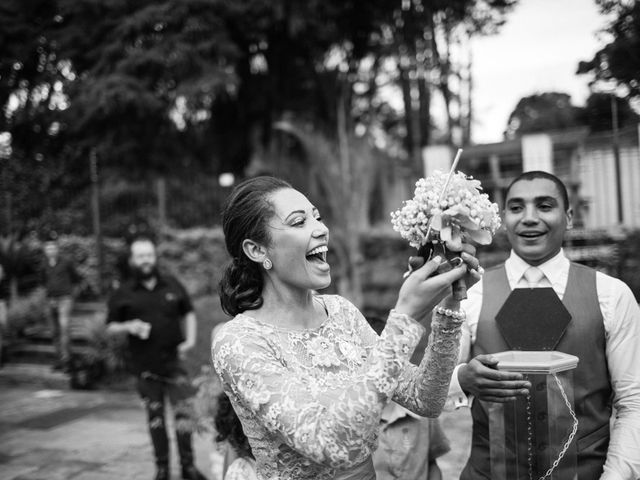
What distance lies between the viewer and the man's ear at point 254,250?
1.90 meters

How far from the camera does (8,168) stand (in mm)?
11328

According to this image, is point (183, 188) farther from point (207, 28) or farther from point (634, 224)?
point (634, 224)

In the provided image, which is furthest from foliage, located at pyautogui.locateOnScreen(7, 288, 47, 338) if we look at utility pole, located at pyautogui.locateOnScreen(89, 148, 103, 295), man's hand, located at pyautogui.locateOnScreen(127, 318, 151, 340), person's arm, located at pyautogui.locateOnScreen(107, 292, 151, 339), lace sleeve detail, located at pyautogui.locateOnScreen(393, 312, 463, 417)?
lace sleeve detail, located at pyautogui.locateOnScreen(393, 312, 463, 417)

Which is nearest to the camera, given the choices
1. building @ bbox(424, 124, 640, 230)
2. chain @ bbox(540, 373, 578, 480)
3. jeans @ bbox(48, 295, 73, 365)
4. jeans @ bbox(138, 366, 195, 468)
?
chain @ bbox(540, 373, 578, 480)

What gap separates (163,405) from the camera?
4.97 m

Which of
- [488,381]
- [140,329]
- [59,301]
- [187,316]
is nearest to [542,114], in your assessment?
[187,316]

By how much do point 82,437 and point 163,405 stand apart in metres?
2.07

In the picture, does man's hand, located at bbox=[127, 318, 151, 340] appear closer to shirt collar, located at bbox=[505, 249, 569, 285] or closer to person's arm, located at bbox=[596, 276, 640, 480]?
shirt collar, located at bbox=[505, 249, 569, 285]

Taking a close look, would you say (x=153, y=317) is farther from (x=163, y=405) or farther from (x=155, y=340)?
(x=163, y=405)

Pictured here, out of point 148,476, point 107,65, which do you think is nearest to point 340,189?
point 107,65

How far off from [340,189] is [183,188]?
3.24 m

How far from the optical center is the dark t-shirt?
4.95 m

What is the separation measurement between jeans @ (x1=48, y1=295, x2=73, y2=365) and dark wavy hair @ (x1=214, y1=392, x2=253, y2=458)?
6.98m

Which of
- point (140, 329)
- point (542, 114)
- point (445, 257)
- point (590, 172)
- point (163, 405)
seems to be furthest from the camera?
point (542, 114)
